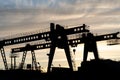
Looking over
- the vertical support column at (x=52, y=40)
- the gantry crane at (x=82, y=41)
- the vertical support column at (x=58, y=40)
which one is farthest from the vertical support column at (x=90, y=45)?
the vertical support column at (x=52, y=40)

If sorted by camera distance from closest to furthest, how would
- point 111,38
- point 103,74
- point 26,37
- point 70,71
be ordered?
point 103,74
point 70,71
point 111,38
point 26,37

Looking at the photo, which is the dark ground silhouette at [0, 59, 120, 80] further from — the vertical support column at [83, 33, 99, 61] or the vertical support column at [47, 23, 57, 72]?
the vertical support column at [83, 33, 99, 61]

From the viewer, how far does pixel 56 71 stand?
231 feet

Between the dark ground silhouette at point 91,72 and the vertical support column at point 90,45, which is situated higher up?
the vertical support column at point 90,45

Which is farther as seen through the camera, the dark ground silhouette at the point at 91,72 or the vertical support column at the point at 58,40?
the vertical support column at the point at 58,40

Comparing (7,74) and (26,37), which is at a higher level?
(26,37)

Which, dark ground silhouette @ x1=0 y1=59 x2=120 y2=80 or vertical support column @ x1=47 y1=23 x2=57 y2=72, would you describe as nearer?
dark ground silhouette @ x1=0 y1=59 x2=120 y2=80

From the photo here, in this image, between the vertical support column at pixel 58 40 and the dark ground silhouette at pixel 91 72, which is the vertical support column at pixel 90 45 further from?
the dark ground silhouette at pixel 91 72

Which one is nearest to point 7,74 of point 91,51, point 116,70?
point 91,51

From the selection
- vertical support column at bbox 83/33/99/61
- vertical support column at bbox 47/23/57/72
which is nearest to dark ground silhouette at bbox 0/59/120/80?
vertical support column at bbox 47/23/57/72

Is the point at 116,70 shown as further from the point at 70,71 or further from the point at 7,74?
A: the point at 7,74

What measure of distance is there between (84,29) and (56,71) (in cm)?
1152

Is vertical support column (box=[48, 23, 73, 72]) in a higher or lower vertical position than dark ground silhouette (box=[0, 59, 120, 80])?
higher

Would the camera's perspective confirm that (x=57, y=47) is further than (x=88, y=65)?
Yes
